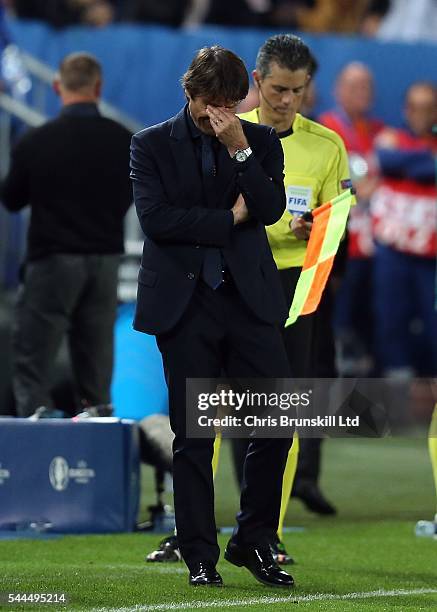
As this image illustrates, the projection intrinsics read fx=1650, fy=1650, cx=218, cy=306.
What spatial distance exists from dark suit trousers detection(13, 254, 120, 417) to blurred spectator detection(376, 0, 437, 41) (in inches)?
251

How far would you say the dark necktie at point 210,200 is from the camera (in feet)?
19.1

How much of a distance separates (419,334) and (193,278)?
25.4 feet

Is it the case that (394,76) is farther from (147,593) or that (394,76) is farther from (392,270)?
(147,593)

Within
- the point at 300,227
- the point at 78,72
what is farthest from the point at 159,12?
the point at 300,227

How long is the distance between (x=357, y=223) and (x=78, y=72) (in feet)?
16.3

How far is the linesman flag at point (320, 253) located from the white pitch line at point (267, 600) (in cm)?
113

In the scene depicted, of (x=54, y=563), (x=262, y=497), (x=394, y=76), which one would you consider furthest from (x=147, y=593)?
(x=394, y=76)

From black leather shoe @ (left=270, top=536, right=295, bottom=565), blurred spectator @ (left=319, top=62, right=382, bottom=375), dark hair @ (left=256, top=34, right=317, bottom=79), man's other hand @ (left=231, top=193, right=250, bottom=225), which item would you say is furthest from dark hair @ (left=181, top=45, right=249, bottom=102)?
blurred spectator @ (left=319, top=62, right=382, bottom=375)

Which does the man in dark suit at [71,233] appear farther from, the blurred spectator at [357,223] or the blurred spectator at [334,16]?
the blurred spectator at [334,16]

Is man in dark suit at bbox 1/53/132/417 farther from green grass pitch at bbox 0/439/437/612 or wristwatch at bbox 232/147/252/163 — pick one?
wristwatch at bbox 232/147/252/163

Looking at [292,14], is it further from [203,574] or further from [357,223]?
[203,574]

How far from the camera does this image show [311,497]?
886 centimetres

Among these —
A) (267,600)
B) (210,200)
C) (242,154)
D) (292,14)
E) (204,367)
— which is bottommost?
(267,600)

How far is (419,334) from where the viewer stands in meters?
13.4
